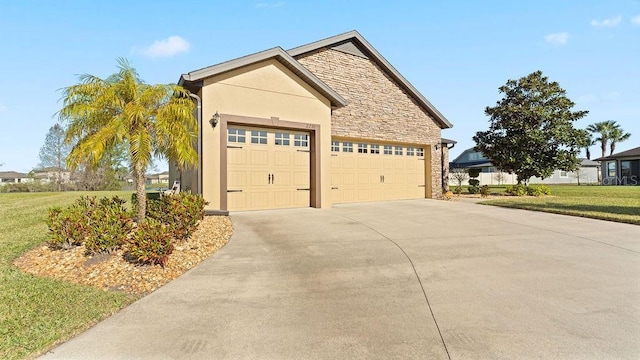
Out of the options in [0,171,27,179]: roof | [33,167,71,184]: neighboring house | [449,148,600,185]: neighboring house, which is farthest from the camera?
[0,171,27,179]: roof

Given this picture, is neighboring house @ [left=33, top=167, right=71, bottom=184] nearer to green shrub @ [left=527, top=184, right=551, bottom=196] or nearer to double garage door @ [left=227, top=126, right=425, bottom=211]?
double garage door @ [left=227, top=126, right=425, bottom=211]

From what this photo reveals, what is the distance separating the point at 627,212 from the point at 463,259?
983cm

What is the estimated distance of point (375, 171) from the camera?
46.5 feet

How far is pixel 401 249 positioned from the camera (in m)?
5.92

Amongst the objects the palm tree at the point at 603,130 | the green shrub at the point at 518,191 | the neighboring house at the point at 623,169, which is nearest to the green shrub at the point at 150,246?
the green shrub at the point at 518,191

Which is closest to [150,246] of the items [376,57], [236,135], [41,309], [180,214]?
[41,309]

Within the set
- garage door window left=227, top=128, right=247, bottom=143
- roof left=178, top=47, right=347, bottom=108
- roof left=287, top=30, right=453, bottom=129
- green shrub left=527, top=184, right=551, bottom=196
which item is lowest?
green shrub left=527, top=184, right=551, bottom=196

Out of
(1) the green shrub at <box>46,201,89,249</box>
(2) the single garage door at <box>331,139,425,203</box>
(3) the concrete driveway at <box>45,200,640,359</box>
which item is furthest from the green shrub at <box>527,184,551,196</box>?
(1) the green shrub at <box>46,201,89,249</box>

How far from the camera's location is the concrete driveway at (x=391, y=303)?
2.72 m

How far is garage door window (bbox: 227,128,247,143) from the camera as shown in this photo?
32.3 ft

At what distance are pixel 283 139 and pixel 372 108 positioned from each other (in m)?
5.42

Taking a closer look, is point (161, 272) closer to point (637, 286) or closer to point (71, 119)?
point (71, 119)

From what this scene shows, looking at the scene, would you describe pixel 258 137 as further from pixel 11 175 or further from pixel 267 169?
pixel 11 175

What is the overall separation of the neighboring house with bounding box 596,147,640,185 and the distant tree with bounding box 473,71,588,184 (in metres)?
21.8
